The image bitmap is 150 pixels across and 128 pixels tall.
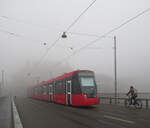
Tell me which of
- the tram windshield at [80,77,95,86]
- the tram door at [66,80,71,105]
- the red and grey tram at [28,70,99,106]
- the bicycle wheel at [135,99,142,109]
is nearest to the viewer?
the red and grey tram at [28,70,99,106]

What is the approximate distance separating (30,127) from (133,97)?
1017cm

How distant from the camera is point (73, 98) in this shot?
16.7 metres

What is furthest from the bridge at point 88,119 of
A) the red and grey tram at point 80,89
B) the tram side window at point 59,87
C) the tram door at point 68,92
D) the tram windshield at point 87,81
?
the tram side window at point 59,87

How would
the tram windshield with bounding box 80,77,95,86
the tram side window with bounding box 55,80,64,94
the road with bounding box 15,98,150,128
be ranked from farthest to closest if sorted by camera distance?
the tram side window with bounding box 55,80,64,94 → the tram windshield with bounding box 80,77,95,86 → the road with bounding box 15,98,150,128

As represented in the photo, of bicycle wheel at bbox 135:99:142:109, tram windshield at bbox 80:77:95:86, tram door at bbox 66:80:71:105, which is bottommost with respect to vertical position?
bicycle wheel at bbox 135:99:142:109

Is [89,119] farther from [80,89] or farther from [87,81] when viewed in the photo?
[87,81]

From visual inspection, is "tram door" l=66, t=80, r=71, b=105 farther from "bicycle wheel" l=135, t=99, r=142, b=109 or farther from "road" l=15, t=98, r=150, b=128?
"bicycle wheel" l=135, t=99, r=142, b=109

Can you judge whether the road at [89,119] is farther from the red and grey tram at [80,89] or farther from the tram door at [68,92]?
the tram door at [68,92]

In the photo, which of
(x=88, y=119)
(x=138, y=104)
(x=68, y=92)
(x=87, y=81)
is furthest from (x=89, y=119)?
(x=68, y=92)

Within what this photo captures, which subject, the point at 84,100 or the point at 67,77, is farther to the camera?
the point at 67,77

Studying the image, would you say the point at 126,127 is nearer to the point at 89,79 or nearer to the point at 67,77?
the point at 89,79

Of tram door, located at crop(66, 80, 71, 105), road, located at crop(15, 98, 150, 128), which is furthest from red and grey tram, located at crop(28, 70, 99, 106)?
road, located at crop(15, 98, 150, 128)

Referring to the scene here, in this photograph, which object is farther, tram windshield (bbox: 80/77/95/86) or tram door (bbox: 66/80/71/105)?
tram door (bbox: 66/80/71/105)

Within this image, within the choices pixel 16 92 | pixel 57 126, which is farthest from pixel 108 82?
pixel 57 126
